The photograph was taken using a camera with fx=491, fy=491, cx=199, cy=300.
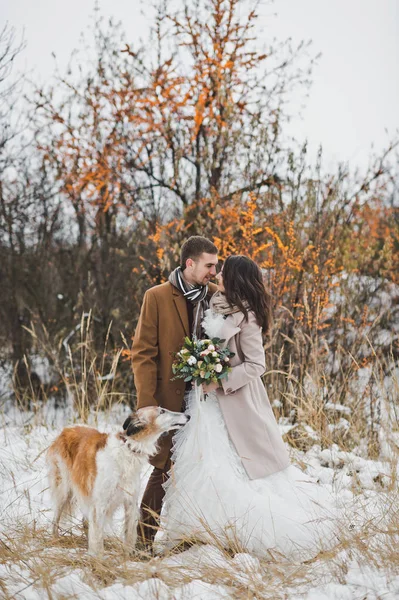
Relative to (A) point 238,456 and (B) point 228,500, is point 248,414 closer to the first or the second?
(A) point 238,456

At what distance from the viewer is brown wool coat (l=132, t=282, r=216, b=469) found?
336 centimetres

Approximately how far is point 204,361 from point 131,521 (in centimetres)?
113

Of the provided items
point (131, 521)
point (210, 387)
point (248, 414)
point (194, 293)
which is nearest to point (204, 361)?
point (210, 387)

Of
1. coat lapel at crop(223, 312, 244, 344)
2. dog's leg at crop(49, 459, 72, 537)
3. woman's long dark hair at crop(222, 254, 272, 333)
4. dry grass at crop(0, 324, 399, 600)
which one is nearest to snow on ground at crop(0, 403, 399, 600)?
dry grass at crop(0, 324, 399, 600)

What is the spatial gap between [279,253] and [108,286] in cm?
429

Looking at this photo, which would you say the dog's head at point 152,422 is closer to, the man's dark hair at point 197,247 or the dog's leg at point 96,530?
the dog's leg at point 96,530

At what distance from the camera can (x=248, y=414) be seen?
3.17 m

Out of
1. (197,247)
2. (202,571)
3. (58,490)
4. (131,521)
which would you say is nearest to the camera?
(202,571)

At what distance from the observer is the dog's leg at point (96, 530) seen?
118 inches

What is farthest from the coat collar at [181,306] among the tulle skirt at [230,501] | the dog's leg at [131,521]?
the dog's leg at [131,521]

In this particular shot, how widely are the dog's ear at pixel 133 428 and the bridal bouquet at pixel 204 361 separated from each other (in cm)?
38

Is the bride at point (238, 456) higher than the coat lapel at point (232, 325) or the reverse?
the reverse

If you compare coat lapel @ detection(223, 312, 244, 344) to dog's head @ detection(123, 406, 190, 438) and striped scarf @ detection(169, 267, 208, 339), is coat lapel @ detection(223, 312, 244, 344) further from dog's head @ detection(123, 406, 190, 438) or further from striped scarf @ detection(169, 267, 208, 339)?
dog's head @ detection(123, 406, 190, 438)

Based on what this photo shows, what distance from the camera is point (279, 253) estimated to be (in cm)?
566
